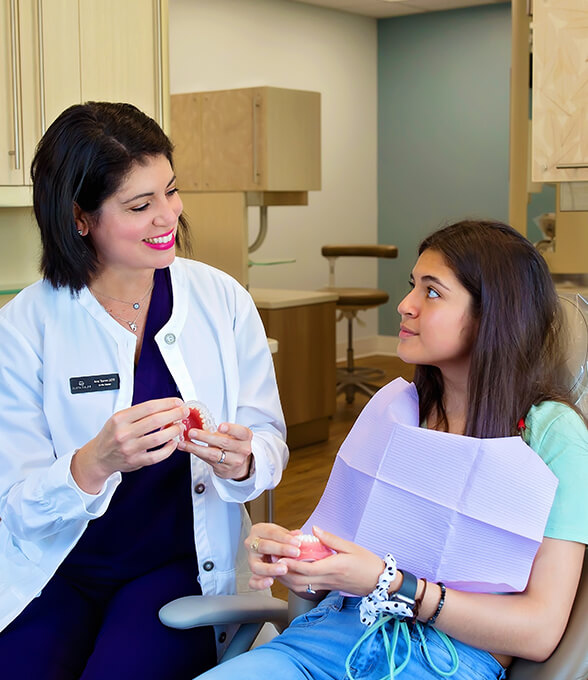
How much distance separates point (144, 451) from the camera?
1.35 m

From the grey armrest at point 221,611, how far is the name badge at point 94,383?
0.38 metres

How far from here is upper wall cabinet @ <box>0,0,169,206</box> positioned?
2830 mm

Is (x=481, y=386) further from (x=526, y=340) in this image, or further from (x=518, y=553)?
(x=518, y=553)

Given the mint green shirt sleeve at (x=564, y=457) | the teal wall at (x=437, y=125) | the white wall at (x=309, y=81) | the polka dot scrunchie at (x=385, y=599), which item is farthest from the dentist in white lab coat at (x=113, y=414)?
the teal wall at (x=437, y=125)

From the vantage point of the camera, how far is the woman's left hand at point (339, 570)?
1.18 metres

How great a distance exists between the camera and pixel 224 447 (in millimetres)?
1443

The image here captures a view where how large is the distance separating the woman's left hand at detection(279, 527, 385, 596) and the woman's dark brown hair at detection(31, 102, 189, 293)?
2.21 ft

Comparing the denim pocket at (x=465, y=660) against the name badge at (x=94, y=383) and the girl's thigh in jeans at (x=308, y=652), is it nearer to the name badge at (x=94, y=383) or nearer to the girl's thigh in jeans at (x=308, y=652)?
the girl's thigh in jeans at (x=308, y=652)

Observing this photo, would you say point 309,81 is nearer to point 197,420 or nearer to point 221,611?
point 197,420

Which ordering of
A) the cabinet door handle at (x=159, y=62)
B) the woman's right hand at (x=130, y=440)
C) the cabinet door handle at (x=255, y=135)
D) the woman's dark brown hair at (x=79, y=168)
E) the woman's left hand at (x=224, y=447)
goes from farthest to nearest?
the cabinet door handle at (x=255, y=135)
the cabinet door handle at (x=159, y=62)
the woman's dark brown hair at (x=79, y=168)
the woman's left hand at (x=224, y=447)
the woman's right hand at (x=130, y=440)

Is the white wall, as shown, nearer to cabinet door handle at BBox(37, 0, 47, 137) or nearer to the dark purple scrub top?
cabinet door handle at BBox(37, 0, 47, 137)

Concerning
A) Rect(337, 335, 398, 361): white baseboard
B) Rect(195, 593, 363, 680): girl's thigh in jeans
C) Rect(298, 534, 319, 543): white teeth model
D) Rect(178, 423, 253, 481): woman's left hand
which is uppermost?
Rect(178, 423, 253, 481): woman's left hand

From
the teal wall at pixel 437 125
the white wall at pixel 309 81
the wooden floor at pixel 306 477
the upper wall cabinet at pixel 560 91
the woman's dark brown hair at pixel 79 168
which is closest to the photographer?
the woman's dark brown hair at pixel 79 168

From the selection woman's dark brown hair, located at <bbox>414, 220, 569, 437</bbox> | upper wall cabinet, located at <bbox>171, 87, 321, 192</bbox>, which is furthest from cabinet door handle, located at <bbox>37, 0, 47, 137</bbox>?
woman's dark brown hair, located at <bbox>414, 220, 569, 437</bbox>
